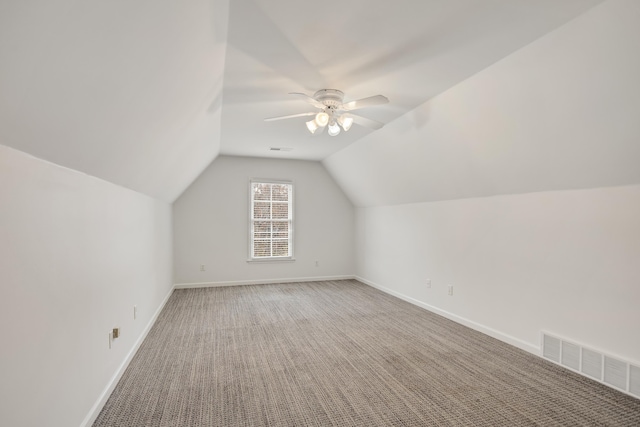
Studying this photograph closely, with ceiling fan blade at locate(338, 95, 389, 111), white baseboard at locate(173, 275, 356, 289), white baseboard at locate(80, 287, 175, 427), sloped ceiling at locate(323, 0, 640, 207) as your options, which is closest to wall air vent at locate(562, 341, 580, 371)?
sloped ceiling at locate(323, 0, 640, 207)

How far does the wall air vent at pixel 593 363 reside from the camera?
2475 mm

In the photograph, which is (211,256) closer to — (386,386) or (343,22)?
(386,386)

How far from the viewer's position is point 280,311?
4.70 metres

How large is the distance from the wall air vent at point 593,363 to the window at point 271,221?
459 cm

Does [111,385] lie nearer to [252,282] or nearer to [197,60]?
[197,60]

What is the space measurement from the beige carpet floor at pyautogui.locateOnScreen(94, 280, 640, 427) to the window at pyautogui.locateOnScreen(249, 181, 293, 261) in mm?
2423

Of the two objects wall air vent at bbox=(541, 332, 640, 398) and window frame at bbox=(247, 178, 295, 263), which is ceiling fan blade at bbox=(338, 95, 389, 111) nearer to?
wall air vent at bbox=(541, 332, 640, 398)

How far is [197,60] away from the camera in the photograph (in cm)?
216

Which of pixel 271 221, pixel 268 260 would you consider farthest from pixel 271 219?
pixel 268 260

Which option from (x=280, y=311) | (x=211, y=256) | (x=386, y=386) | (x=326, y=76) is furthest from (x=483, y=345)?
(x=211, y=256)

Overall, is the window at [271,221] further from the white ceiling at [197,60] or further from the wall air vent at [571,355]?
the wall air vent at [571,355]

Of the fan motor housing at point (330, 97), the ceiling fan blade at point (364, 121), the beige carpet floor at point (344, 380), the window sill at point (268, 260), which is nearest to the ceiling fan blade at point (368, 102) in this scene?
the fan motor housing at point (330, 97)

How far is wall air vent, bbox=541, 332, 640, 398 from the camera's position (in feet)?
8.12

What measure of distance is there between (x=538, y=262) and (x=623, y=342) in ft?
2.79
